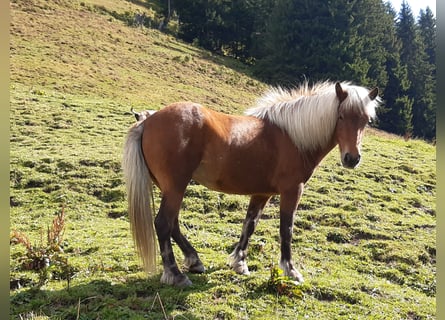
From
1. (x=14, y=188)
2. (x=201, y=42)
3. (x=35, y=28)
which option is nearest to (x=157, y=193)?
(x=14, y=188)

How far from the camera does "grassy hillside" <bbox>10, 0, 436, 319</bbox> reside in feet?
14.1

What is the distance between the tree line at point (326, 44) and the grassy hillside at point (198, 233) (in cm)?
1862

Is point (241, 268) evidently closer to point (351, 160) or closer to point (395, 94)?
point (351, 160)

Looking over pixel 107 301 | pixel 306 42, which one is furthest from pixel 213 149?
pixel 306 42

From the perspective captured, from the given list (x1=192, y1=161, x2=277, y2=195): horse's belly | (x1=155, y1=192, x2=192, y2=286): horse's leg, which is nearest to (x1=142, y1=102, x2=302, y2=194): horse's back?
(x1=192, y1=161, x2=277, y2=195): horse's belly

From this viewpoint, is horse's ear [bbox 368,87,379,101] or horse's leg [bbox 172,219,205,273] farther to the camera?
horse's leg [bbox 172,219,205,273]

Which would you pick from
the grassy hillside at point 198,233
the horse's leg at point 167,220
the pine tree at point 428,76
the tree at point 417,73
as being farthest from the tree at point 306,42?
the horse's leg at point 167,220

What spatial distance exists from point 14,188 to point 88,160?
1.77 metres

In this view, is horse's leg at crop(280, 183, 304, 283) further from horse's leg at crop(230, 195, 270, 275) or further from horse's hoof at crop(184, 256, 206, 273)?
horse's hoof at crop(184, 256, 206, 273)

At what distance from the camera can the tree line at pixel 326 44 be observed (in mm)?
33594

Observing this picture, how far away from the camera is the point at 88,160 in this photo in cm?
958

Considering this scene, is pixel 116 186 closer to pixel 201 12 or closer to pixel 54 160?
pixel 54 160

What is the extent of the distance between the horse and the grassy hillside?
444 mm

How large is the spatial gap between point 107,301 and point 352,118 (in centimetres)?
Answer: 320
